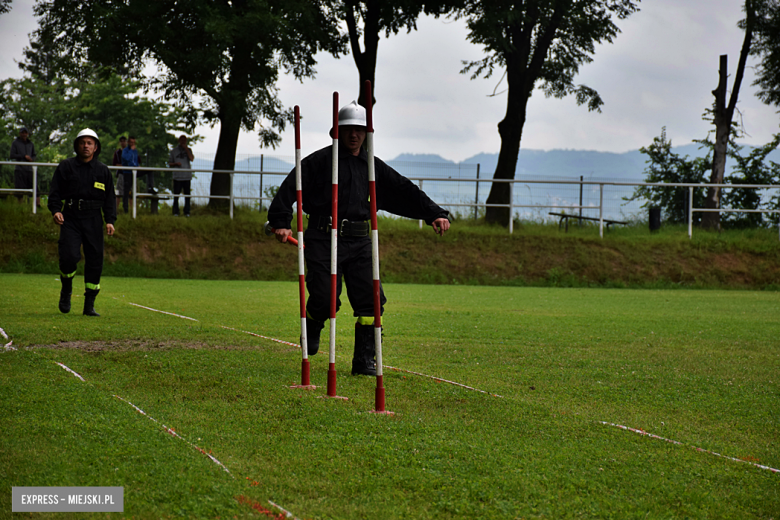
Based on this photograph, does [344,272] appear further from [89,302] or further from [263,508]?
[89,302]

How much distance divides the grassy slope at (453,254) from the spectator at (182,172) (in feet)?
2.00

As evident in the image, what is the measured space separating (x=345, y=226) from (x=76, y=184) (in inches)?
194

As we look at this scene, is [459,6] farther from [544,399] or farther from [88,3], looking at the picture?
[544,399]

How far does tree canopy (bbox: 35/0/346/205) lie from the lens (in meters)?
20.2

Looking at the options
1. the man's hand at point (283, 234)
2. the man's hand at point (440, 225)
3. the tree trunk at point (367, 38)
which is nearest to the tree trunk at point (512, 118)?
the tree trunk at point (367, 38)

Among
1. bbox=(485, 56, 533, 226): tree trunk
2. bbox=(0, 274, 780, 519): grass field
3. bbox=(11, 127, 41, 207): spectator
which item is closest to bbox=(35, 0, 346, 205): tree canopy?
bbox=(11, 127, 41, 207): spectator

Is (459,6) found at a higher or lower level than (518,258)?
higher

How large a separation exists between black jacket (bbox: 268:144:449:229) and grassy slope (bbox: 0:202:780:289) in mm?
13279

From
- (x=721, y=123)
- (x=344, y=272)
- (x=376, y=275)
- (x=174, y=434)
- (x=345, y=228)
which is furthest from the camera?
(x=721, y=123)

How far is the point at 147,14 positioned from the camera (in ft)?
67.2

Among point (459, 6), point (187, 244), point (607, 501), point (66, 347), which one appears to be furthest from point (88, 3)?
point (607, 501)

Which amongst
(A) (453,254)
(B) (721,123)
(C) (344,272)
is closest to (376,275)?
(C) (344,272)

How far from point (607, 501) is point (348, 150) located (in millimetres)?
3647

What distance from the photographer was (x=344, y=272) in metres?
6.03
